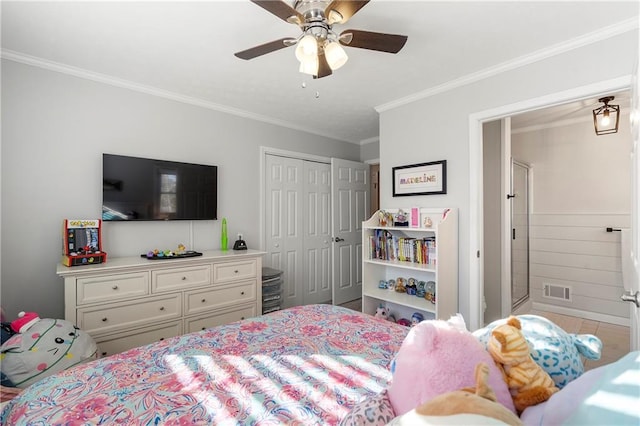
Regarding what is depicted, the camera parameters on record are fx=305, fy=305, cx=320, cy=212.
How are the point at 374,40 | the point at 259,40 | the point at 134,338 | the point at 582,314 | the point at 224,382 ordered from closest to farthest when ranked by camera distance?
1. the point at 224,382
2. the point at 374,40
3. the point at 259,40
4. the point at 134,338
5. the point at 582,314

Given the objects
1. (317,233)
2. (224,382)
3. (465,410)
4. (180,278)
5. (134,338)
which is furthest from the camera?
(317,233)

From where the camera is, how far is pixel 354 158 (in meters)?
4.78

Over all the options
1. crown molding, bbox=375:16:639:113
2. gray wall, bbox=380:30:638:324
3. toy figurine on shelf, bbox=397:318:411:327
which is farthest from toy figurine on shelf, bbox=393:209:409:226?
crown molding, bbox=375:16:639:113

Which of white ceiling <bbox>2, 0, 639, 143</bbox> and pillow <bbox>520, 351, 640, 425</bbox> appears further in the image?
white ceiling <bbox>2, 0, 639, 143</bbox>

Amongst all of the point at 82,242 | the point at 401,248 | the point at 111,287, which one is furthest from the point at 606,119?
the point at 82,242

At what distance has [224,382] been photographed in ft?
3.81

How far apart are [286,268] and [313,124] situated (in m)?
Answer: 1.86

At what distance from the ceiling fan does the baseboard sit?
3.97 m

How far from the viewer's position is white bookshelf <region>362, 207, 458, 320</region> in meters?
2.56

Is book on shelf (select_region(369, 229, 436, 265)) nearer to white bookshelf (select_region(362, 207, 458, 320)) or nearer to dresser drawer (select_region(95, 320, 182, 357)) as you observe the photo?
white bookshelf (select_region(362, 207, 458, 320))

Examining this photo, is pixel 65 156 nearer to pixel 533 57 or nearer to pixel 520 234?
pixel 533 57

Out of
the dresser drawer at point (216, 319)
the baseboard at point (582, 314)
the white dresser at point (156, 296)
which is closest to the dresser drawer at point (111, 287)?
the white dresser at point (156, 296)

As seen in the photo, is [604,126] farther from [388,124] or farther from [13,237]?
[13,237]

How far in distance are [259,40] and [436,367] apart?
2125 millimetres
